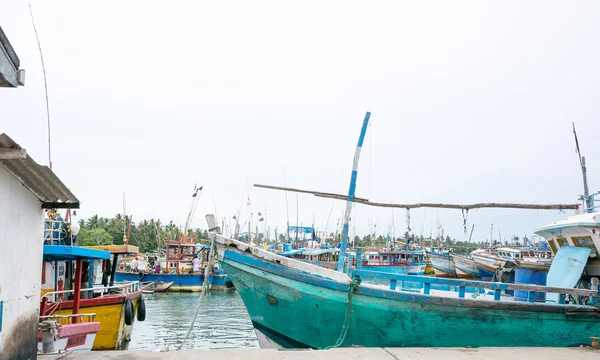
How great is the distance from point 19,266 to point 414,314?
645 centimetres

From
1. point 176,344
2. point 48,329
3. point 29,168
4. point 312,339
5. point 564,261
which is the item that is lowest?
point 176,344

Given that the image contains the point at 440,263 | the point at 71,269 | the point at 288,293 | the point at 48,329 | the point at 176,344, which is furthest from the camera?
the point at 440,263

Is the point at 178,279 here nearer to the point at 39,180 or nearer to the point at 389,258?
the point at 389,258

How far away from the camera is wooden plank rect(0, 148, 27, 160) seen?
4884 millimetres

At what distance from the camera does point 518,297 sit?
32.3ft

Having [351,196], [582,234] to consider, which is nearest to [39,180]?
[351,196]

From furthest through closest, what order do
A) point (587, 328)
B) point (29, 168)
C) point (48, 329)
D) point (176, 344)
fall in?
point (176, 344) < point (587, 328) < point (48, 329) < point (29, 168)

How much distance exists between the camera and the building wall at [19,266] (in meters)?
5.29

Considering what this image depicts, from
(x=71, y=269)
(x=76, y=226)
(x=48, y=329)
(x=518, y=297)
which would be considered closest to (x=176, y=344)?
(x=71, y=269)

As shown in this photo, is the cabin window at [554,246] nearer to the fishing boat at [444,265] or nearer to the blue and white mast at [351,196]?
the blue and white mast at [351,196]

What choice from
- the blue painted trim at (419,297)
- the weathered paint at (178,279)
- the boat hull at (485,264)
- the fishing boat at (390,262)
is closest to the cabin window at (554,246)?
the blue painted trim at (419,297)

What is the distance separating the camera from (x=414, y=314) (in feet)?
28.8

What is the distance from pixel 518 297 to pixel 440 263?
27.4 metres

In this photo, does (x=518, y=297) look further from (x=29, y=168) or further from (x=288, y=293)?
(x=29, y=168)
